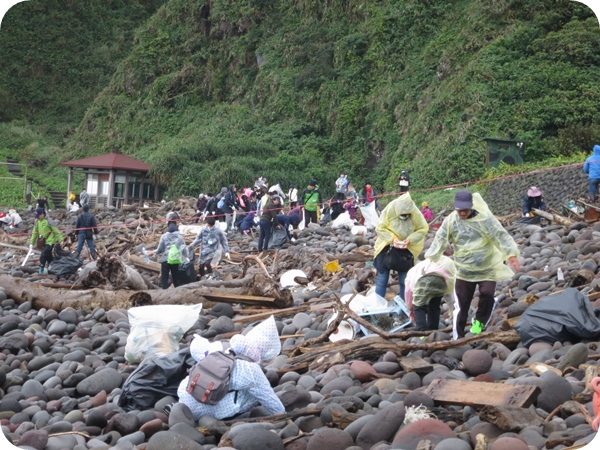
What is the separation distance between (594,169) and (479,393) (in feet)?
33.7

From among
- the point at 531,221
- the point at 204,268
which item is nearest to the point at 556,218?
the point at 531,221

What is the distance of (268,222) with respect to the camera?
16453mm

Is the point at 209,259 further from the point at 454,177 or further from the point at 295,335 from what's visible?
the point at 454,177

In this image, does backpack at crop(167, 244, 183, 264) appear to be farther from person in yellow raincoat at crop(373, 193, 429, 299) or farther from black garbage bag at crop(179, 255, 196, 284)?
person in yellow raincoat at crop(373, 193, 429, 299)

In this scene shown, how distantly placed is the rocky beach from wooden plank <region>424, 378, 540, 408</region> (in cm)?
1

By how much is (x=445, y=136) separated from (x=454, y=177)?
88.8 inches

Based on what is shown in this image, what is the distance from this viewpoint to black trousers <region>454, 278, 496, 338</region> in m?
7.25

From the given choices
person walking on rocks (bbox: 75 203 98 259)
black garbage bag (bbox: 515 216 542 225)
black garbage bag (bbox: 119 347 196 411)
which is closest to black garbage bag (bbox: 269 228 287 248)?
person walking on rocks (bbox: 75 203 98 259)

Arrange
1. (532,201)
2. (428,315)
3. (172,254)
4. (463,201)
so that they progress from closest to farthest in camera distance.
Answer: (463,201) < (428,315) < (172,254) < (532,201)

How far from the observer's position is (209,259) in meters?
13.8

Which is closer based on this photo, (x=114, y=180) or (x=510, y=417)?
(x=510, y=417)

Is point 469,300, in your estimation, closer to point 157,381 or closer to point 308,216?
point 157,381

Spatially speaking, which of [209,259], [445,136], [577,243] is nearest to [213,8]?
[445,136]

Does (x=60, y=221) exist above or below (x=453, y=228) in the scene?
below
